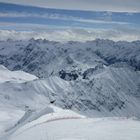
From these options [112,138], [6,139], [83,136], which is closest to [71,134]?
[83,136]

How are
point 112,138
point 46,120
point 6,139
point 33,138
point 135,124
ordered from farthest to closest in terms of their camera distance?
1. point 46,120
2. point 135,124
3. point 6,139
4. point 33,138
5. point 112,138

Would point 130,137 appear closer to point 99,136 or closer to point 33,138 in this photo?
point 99,136

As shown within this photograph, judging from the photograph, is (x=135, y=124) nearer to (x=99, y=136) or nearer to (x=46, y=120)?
(x=99, y=136)

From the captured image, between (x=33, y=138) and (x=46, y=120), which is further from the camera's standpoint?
(x=46, y=120)

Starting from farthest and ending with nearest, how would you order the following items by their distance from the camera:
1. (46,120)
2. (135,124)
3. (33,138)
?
(46,120) → (135,124) → (33,138)

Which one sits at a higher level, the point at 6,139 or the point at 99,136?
the point at 99,136

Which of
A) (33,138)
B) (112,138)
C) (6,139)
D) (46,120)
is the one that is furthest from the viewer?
(46,120)

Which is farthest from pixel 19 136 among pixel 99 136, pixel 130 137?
pixel 130 137
